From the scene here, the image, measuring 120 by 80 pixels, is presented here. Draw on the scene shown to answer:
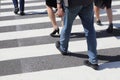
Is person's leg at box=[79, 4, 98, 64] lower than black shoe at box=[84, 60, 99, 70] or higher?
higher

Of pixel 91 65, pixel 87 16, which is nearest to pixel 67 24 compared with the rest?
pixel 87 16

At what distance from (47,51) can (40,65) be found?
0.73m

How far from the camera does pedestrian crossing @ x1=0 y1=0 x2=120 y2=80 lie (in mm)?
4996

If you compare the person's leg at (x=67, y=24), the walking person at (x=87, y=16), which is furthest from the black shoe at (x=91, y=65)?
the person's leg at (x=67, y=24)

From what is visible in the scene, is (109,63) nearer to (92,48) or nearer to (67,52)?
(92,48)

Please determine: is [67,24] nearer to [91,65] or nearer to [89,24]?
[89,24]

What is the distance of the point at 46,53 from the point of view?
5941 mm

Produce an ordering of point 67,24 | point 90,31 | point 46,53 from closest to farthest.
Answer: point 90,31
point 67,24
point 46,53

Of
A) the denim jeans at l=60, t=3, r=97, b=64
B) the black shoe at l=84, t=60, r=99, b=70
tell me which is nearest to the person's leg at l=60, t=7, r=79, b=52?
the denim jeans at l=60, t=3, r=97, b=64

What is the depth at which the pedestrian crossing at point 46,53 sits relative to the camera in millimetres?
4996

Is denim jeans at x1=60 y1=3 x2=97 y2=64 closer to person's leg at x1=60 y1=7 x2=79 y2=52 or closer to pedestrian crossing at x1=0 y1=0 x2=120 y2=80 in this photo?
person's leg at x1=60 y1=7 x2=79 y2=52

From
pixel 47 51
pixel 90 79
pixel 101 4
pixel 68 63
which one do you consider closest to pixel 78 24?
pixel 101 4

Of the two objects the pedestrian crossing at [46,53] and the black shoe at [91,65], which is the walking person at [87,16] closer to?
the black shoe at [91,65]

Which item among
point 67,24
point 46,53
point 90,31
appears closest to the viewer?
point 90,31
